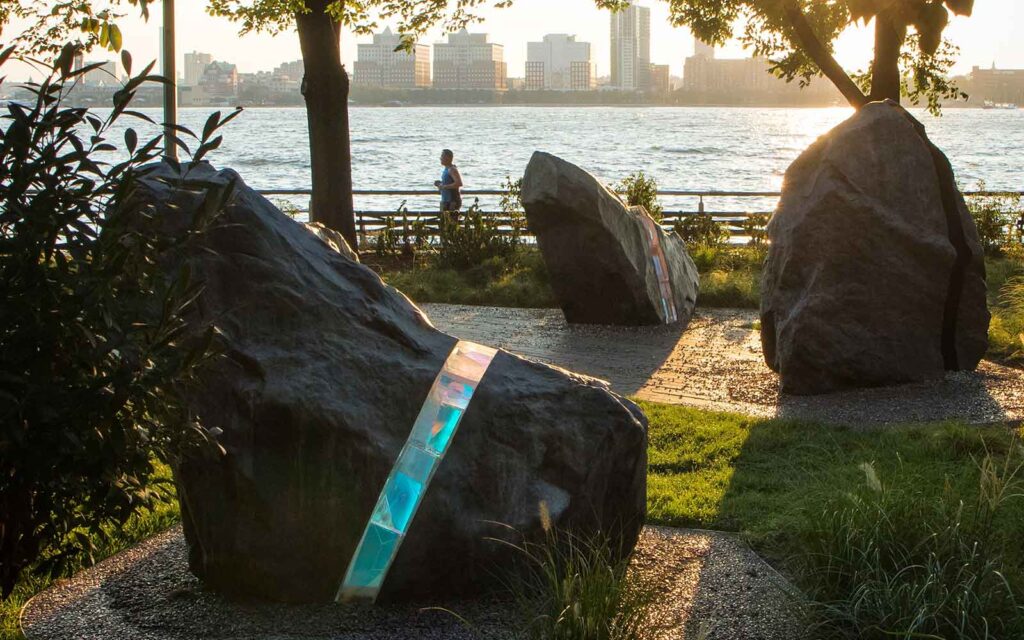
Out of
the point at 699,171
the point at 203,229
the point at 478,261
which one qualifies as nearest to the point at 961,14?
the point at 203,229

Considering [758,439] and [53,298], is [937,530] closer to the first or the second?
[758,439]

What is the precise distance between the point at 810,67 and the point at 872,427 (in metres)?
10.4

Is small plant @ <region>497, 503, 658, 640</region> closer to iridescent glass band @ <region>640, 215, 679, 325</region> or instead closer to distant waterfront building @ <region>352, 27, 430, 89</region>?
iridescent glass band @ <region>640, 215, 679, 325</region>

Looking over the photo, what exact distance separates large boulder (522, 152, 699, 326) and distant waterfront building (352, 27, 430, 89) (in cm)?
11034

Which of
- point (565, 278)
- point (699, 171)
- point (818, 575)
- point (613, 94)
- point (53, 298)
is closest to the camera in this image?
point (53, 298)

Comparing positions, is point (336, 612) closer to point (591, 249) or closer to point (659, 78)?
point (591, 249)

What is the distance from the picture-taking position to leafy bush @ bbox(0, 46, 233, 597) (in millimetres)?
3490

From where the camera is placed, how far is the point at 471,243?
14.8 m

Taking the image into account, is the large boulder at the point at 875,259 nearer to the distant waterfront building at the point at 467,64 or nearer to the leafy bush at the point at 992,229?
the leafy bush at the point at 992,229

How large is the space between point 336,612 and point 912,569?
2.17 meters

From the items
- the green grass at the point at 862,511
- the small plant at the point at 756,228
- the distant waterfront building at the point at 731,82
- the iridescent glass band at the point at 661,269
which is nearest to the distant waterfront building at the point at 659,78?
the distant waterfront building at the point at 731,82

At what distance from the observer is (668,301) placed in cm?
1185

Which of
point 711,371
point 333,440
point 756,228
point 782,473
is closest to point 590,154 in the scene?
point 756,228

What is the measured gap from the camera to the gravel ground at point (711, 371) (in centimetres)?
816
